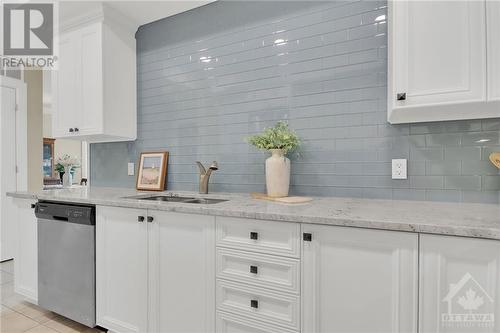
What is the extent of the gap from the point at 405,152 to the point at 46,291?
2601 mm

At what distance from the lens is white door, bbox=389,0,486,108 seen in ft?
4.20

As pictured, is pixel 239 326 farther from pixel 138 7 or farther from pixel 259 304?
pixel 138 7

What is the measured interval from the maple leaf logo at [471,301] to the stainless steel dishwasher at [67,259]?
6.45ft

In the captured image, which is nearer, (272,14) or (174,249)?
(174,249)

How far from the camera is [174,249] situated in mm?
1620

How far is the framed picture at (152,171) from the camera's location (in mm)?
2486

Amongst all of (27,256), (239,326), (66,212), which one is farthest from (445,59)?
(27,256)

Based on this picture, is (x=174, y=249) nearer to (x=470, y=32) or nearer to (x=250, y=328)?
(x=250, y=328)

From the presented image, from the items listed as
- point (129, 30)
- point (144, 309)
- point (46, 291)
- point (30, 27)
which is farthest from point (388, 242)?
point (30, 27)

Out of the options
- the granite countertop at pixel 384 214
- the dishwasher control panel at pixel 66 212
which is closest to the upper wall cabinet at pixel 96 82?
the dishwasher control panel at pixel 66 212

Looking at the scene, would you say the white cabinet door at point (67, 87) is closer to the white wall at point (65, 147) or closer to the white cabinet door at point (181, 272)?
the white cabinet door at point (181, 272)

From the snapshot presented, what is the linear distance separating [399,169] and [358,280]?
794 millimetres

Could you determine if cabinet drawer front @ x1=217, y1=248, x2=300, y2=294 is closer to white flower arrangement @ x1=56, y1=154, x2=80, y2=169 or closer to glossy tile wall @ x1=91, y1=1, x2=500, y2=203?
glossy tile wall @ x1=91, y1=1, x2=500, y2=203

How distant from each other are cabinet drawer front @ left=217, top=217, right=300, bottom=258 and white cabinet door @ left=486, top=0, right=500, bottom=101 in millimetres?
1019
